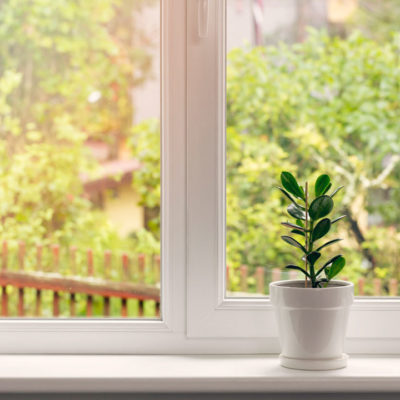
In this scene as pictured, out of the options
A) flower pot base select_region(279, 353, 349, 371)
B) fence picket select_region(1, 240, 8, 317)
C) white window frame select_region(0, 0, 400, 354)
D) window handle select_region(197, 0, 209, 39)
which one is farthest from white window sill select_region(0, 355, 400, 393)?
window handle select_region(197, 0, 209, 39)

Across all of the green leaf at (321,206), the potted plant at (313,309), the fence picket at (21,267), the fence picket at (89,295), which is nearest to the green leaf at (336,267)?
the potted plant at (313,309)

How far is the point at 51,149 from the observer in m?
1.51

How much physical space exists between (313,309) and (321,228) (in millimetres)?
168

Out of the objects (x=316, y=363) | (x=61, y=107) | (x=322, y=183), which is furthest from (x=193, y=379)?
(x=61, y=107)

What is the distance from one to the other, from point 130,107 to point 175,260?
0.38m

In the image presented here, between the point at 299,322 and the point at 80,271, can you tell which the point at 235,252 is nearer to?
the point at 299,322

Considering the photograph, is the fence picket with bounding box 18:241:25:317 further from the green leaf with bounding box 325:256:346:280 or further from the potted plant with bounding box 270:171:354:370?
the green leaf with bounding box 325:256:346:280

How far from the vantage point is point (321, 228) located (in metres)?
1.31

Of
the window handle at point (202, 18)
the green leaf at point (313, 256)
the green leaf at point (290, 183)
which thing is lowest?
the green leaf at point (313, 256)

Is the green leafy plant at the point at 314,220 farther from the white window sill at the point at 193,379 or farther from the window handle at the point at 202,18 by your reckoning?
the window handle at the point at 202,18

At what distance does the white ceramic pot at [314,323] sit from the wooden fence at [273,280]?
0.19m

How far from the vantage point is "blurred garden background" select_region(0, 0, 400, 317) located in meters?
1.49

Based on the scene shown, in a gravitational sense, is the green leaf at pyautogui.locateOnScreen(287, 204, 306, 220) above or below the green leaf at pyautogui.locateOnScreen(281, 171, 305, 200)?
below

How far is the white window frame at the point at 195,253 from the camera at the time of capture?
144 cm
